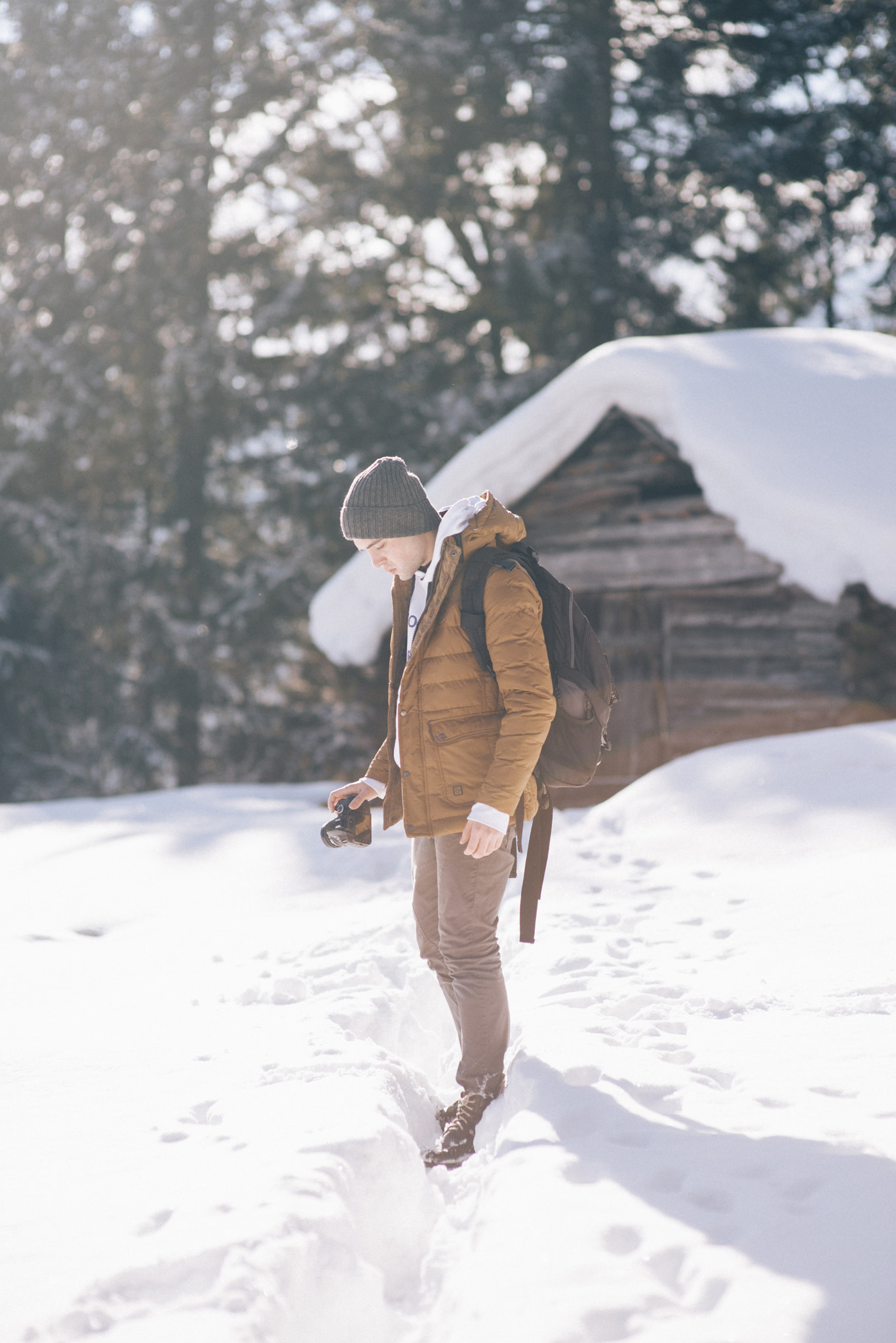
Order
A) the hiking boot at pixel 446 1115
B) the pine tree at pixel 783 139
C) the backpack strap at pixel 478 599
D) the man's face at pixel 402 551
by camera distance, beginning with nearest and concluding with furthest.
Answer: the backpack strap at pixel 478 599 < the man's face at pixel 402 551 < the hiking boot at pixel 446 1115 < the pine tree at pixel 783 139

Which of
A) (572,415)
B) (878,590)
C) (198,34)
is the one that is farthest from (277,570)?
(878,590)

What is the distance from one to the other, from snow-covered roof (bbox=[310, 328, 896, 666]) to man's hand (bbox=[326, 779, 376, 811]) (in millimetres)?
4609

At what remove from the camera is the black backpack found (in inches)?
99.2

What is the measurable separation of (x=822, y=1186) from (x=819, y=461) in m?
5.56

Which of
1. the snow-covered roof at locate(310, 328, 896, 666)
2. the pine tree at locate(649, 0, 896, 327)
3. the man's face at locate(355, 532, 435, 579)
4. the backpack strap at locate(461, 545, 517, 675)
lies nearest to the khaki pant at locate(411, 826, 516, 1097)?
the backpack strap at locate(461, 545, 517, 675)

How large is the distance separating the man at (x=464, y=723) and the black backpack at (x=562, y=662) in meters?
0.03

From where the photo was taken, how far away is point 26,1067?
304 centimetres

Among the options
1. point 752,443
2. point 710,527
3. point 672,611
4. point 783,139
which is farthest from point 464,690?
point 783,139

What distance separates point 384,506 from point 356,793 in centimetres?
89

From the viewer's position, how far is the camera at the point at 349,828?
2809 mm

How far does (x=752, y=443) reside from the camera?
6.94 metres

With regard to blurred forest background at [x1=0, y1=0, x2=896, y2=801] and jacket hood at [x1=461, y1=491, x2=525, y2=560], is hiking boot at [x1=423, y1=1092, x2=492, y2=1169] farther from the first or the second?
blurred forest background at [x1=0, y1=0, x2=896, y2=801]

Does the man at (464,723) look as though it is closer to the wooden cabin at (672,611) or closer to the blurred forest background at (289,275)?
the wooden cabin at (672,611)

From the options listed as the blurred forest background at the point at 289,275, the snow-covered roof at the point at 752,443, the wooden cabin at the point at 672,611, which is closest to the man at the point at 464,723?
the snow-covered roof at the point at 752,443
